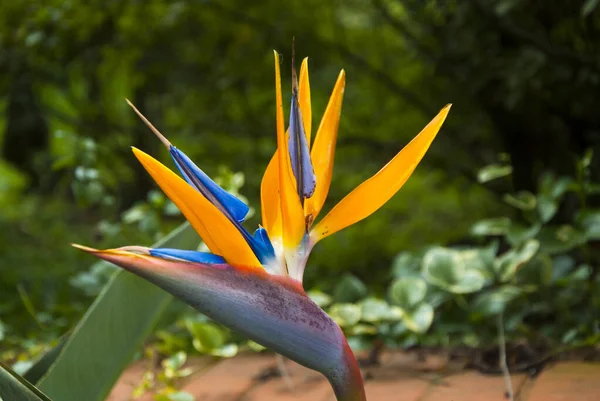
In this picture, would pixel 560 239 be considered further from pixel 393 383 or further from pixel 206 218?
pixel 206 218

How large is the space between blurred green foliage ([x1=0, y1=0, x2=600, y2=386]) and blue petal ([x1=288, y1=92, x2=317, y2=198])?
92cm

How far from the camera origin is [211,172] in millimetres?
2643

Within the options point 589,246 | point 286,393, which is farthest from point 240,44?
point 286,393

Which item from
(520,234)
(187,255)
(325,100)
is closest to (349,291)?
(520,234)

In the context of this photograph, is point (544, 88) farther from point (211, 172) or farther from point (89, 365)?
point (89, 365)

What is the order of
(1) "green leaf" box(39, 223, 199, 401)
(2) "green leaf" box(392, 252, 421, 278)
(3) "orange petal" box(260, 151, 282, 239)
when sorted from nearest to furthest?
(3) "orange petal" box(260, 151, 282, 239), (1) "green leaf" box(39, 223, 199, 401), (2) "green leaf" box(392, 252, 421, 278)

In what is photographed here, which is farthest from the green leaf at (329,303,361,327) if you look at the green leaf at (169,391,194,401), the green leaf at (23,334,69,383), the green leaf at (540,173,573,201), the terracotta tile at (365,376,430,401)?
the green leaf at (23,334,69,383)

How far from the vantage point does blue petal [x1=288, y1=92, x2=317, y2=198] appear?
675mm

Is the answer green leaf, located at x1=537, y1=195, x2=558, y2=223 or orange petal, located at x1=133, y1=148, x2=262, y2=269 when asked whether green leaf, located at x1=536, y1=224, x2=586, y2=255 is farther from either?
orange petal, located at x1=133, y1=148, x2=262, y2=269

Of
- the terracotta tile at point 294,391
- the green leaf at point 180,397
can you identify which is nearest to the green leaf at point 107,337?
the green leaf at point 180,397

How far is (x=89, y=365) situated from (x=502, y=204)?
6.29 feet

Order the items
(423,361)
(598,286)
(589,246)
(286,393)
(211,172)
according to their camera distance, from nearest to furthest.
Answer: (286,393) < (423,361) < (598,286) < (589,246) < (211,172)

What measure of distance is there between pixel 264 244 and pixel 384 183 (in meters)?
0.12

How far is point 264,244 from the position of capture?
0.67 m
